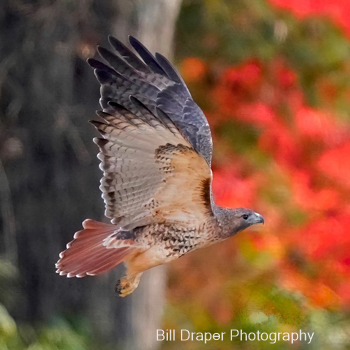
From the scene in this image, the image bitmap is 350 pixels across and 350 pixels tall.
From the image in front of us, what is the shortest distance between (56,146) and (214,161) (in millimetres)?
1556

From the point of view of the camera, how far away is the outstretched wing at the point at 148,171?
2.22m

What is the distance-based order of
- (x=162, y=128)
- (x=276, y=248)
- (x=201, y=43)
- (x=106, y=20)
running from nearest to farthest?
(x=162, y=128)
(x=106, y=20)
(x=276, y=248)
(x=201, y=43)

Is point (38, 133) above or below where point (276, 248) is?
above

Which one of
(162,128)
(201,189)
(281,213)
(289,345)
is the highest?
(162,128)

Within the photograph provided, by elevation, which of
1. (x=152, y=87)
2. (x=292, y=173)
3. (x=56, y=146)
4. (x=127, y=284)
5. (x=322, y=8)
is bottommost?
(x=292, y=173)

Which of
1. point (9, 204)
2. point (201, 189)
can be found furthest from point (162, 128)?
point (9, 204)

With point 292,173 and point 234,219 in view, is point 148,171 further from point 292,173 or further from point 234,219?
point 292,173

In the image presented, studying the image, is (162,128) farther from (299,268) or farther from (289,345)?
(299,268)

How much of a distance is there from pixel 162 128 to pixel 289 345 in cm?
284

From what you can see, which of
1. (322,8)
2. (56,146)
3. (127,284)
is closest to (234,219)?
(127,284)

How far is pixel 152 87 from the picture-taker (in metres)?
2.84

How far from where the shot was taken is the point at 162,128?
7.27 feet

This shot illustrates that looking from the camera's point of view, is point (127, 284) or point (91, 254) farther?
point (91, 254)

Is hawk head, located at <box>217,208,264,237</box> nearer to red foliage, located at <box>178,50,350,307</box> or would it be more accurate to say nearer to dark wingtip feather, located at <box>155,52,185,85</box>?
dark wingtip feather, located at <box>155,52,185,85</box>
